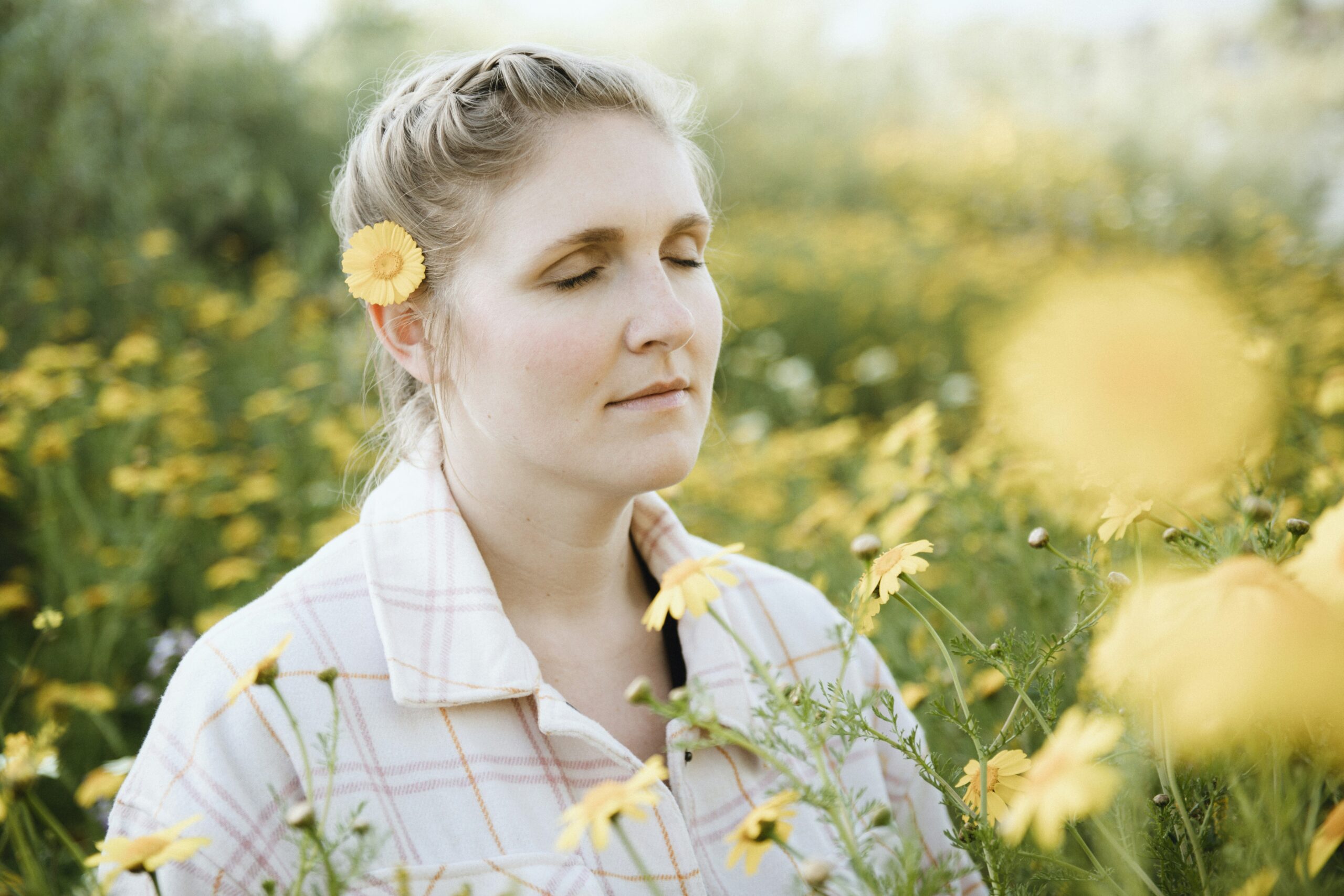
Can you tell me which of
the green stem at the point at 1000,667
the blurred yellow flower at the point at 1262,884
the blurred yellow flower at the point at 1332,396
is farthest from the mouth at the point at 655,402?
the blurred yellow flower at the point at 1332,396

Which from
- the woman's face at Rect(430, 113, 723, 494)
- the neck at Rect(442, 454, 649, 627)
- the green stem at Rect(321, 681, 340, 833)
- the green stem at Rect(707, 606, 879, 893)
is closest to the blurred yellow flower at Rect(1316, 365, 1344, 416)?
the woman's face at Rect(430, 113, 723, 494)

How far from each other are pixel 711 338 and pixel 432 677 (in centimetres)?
55

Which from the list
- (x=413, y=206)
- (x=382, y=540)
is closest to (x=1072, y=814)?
(x=382, y=540)

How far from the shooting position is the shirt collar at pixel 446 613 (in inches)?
48.1

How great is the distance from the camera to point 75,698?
6.12 ft

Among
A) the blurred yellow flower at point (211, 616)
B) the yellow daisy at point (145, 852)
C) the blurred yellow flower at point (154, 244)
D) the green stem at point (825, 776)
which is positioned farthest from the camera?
the blurred yellow flower at point (154, 244)

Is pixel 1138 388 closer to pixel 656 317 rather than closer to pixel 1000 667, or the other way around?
pixel 656 317

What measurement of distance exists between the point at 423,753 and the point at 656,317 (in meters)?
0.58

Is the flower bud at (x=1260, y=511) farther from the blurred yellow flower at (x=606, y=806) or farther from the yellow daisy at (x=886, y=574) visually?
the blurred yellow flower at (x=606, y=806)

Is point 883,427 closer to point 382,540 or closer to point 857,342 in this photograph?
point 857,342

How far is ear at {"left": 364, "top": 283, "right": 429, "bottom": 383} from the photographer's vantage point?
1.44 meters

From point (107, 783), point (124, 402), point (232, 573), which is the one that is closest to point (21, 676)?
point (107, 783)

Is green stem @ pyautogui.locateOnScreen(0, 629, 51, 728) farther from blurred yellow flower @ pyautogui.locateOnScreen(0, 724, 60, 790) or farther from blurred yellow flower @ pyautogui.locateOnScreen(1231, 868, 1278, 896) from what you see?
blurred yellow flower @ pyautogui.locateOnScreen(1231, 868, 1278, 896)

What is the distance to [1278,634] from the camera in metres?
0.65
